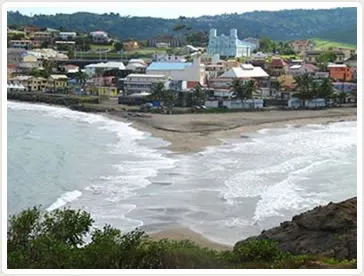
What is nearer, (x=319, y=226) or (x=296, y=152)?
(x=319, y=226)

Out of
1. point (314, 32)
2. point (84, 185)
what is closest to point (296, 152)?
point (84, 185)

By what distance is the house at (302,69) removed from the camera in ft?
73.8

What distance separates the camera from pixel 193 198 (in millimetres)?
7852

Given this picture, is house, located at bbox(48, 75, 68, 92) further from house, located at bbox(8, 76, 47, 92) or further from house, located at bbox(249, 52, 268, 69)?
house, located at bbox(249, 52, 268, 69)

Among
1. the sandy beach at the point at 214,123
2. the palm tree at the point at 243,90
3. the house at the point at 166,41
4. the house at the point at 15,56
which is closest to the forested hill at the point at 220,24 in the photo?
the house at the point at 166,41

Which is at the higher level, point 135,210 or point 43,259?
point 43,259

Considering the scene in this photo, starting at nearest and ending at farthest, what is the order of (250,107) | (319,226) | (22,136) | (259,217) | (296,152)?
(319,226) < (259,217) < (296,152) < (22,136) < (250,107)

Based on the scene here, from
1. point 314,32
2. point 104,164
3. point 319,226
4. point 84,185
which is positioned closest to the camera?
point 319,226

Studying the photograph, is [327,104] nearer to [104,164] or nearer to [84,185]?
[104,164]

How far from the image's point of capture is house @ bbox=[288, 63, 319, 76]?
2249 centimetres

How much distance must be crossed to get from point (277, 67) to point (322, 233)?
19.4 m

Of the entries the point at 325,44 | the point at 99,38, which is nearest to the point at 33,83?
the point at 99,38

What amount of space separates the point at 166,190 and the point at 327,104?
39.2 feet

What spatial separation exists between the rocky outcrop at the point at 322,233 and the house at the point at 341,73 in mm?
16808
